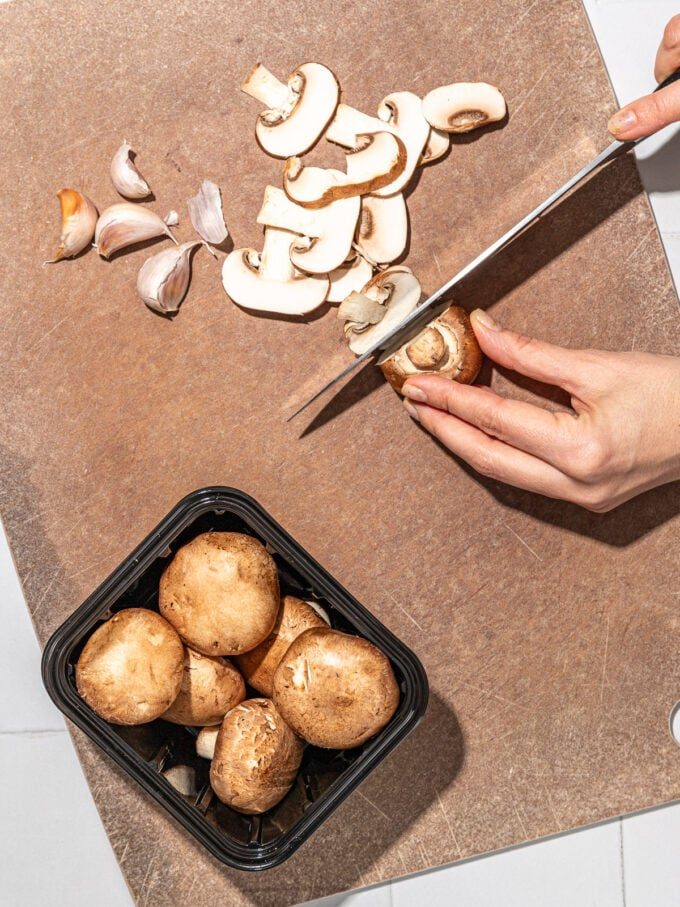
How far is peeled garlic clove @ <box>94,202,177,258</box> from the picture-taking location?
1.30m

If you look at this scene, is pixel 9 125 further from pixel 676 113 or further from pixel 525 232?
pixel 676 113

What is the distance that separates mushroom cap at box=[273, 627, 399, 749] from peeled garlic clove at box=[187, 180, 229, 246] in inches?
27.5

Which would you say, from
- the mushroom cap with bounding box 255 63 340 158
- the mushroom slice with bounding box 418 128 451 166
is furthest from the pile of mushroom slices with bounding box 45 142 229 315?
the mushroom slice with bounding box 418 128 451 166

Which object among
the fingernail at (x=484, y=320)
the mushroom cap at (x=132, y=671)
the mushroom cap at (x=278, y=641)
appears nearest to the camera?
the mushroom cap at (x=132, y=671)

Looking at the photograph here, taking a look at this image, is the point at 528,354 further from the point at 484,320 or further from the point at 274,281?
the point at 274,281

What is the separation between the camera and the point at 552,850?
1442mm

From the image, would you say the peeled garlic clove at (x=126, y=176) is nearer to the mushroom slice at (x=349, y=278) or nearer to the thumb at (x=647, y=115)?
the mushroom slice at (x=349, y=278)

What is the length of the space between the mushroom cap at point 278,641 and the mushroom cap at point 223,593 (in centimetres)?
7

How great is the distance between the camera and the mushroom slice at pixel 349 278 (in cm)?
132

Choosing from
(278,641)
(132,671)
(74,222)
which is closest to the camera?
(132,671)

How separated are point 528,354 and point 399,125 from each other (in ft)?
1.50

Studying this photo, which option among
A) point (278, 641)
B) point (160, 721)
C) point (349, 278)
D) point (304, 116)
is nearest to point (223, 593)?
point (278, 641)

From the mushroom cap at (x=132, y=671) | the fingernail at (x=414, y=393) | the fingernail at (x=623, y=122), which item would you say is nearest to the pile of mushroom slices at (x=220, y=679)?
the mushroom cap at (x=132, y=671)

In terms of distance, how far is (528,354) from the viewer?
127cm
